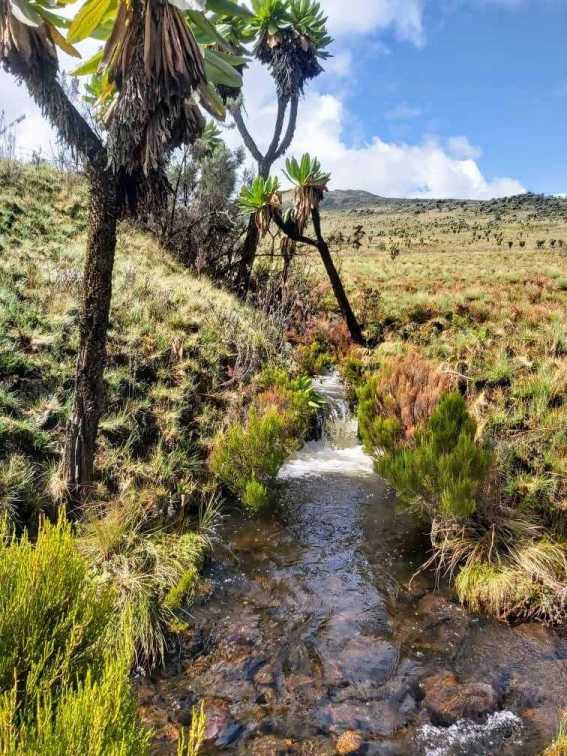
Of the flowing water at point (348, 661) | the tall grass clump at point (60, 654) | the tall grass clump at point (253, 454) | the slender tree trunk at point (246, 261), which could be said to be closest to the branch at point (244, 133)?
the slender tree trunk at point (246, 261)

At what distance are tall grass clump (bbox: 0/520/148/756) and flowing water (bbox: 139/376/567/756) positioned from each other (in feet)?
4.40

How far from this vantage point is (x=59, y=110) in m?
5.47

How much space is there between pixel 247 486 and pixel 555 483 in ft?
12.7

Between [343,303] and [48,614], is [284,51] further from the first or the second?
[48,614]

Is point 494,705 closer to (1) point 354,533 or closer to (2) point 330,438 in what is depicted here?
(1) point 354,533

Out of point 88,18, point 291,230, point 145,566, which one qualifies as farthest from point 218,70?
point 291,230

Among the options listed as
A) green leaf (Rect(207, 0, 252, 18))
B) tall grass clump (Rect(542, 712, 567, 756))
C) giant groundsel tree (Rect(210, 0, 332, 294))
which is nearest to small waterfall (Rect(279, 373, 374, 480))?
tall grass clump (Rect(542, 712, 567, 756))

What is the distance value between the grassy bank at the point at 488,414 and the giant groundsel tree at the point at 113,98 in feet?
12.5

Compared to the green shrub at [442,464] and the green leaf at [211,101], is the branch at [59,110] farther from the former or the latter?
Result: the green shrub at [442,464]

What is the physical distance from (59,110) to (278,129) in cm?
1557

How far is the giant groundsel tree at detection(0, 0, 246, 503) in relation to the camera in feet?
16.0

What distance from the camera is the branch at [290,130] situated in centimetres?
1903

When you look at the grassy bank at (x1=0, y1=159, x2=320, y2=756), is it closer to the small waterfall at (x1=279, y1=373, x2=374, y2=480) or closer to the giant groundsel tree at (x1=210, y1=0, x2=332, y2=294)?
the small waterfall at (x1=279, y1=373, x2=374, y2=480)

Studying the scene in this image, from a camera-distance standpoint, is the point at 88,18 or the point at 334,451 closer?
the point at 88,18
